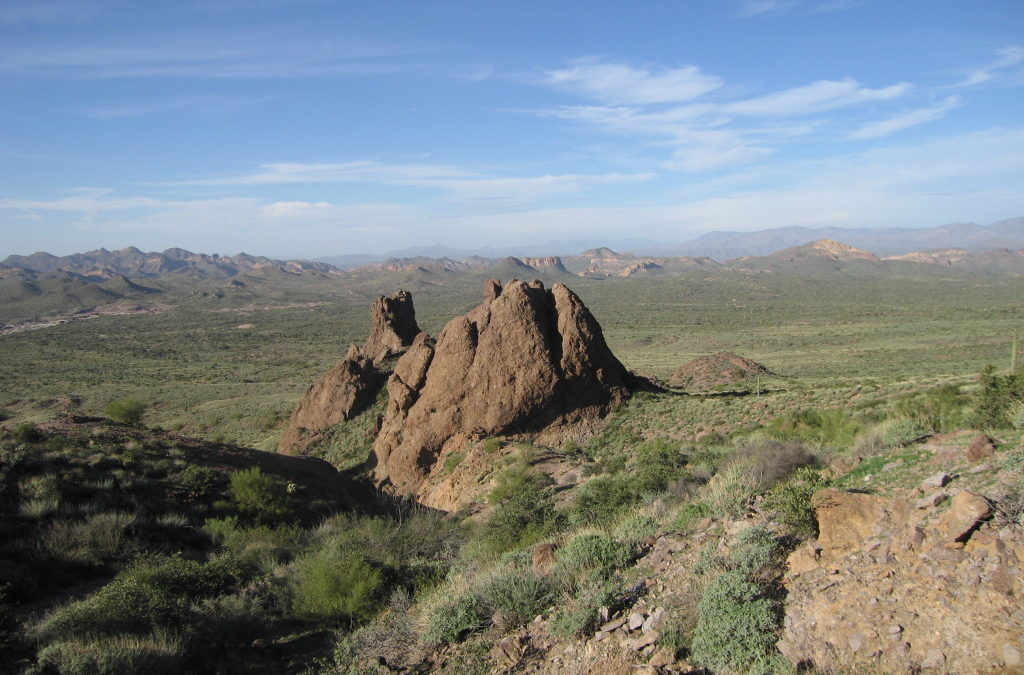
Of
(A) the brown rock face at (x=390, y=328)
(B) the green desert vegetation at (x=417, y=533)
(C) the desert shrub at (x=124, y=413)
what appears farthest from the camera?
(C) the desert shrub at (x=124, y=413)

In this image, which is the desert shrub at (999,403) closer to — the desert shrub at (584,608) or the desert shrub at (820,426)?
the desert shrub at (820,426)

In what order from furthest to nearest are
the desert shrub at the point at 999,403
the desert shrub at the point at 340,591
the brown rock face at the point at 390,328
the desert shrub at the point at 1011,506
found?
1. the brown rock face at the point at 390,328
2. the desert shrub at the point at 999,403
3. the desert shrub at the point at 340,591
4. the desert shrub at the point at 1011,506

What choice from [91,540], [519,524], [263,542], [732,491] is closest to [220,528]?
[263,542]

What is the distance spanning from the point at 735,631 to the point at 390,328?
3004 centimetres

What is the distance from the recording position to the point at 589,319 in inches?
855

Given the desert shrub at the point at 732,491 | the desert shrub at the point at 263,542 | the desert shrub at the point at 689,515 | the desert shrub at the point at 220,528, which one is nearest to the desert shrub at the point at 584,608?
the desert shrub at the point at 689,515

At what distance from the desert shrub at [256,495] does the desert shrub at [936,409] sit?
1396 centimetres

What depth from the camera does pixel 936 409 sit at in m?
13.3

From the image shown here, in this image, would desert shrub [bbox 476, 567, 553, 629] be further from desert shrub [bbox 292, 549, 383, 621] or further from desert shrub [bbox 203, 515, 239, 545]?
desert shrub [bbox 203, 515, 239, 545]

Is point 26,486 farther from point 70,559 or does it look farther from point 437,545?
point 437,545

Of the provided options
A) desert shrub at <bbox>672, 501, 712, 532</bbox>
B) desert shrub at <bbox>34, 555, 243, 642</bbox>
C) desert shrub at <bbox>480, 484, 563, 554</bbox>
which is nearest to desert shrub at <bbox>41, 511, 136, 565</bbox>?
desert shrub at <bbox>34, 555, 243, 642</bbox>

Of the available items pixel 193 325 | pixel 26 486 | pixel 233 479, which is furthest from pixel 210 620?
pixel 193 325

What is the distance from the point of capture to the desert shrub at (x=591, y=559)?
6.99 m

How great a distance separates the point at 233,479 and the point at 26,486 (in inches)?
159
